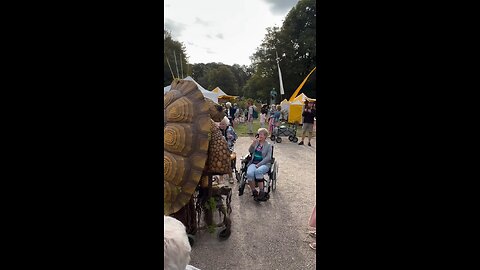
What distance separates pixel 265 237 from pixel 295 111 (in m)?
14.4

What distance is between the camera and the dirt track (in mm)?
2947

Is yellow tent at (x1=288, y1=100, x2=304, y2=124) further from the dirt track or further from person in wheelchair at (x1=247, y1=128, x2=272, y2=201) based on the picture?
person in wheelchair at (x1=247, y1=128, x2=272, y2=201)

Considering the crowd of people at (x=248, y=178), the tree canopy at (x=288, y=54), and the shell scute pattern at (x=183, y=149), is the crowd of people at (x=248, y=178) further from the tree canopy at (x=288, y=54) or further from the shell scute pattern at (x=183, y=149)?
the tree canopy at (x=288, y=54)

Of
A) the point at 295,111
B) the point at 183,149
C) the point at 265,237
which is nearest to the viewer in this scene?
the point at 183,149

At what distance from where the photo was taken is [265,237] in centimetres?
347

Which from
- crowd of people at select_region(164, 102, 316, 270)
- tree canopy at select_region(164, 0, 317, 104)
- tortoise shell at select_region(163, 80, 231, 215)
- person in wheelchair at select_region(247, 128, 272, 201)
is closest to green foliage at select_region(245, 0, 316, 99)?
tree canopy at select_region(164, 0, 317, 104)

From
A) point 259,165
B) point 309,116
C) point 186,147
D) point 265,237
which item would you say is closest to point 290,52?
point 309,116

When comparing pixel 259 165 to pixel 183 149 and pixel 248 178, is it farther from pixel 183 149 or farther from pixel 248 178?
pixel 183 149

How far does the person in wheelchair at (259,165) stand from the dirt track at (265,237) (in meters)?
0.20

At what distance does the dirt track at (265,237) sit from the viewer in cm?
295
